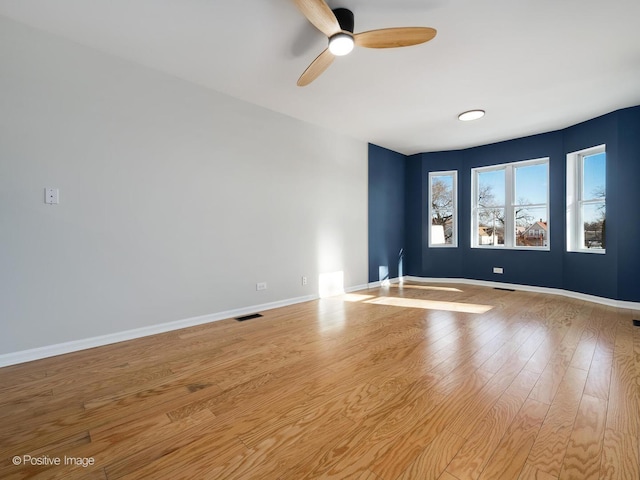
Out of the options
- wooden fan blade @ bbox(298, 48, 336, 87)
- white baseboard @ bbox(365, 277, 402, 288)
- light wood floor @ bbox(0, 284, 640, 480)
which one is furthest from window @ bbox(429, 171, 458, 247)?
wooden fan blade @ bbox(298, 48, 336, 87)

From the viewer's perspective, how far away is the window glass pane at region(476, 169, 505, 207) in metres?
5.23

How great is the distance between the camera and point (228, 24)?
2203 millimetres

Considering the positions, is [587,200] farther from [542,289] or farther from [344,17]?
[344,17]

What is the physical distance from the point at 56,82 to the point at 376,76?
291 cm

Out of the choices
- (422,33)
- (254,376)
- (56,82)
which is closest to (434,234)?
(422,33)

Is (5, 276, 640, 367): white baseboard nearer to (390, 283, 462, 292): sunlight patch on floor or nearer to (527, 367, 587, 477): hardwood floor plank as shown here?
(390, 283, 462, 292): sunlight patch on floor

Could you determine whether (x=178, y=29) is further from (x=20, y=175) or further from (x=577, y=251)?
(x=577, y=251)

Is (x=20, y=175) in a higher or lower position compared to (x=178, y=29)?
lower

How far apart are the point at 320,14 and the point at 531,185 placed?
4.86 m

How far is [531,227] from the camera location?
4.90 metres

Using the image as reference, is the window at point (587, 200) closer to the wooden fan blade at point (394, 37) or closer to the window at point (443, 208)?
the window at point (443, 208)

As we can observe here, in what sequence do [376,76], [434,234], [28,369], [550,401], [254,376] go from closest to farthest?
[550,401]
[254,376]
[28,369]
[376,76]
[434,234]

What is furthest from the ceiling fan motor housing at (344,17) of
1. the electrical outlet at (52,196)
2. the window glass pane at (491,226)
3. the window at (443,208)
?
the window glass pane at (491,226)

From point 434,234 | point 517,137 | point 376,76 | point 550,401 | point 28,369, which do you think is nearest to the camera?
point 550,401
